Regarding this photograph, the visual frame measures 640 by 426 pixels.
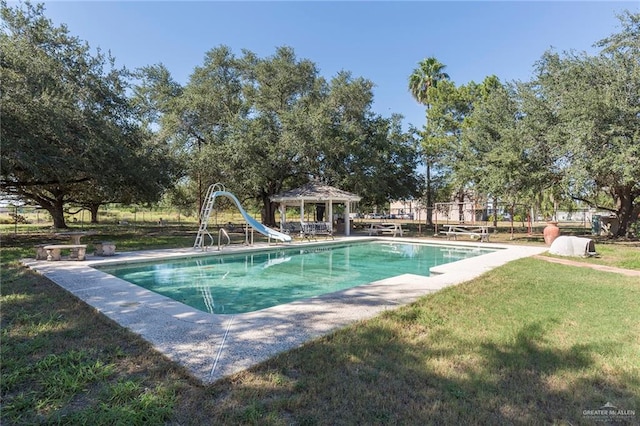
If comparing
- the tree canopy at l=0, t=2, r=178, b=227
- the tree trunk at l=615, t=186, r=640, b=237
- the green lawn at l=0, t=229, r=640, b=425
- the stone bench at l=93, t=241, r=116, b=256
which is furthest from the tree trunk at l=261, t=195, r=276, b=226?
the tree trunk at l=615, t=186, r=640, b=237

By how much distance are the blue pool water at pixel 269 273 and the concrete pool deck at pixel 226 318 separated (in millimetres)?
1094

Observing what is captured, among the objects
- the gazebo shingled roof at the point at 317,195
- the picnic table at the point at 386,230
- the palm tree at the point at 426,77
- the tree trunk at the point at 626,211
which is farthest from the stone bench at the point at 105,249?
the palm tree at the point at 426,77

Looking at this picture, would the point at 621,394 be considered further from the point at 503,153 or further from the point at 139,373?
the point at 503,153

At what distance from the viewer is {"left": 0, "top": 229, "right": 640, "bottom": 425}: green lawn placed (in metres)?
2.42

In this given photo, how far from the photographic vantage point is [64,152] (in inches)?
470

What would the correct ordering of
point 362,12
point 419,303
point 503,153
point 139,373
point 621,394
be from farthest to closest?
point 503,153, point 362,12, point 419,303, point 139,373, point 621,394

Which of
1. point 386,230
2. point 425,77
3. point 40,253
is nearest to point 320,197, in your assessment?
point 386,230

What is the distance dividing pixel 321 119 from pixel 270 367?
1803cm

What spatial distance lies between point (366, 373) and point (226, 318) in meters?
2.23

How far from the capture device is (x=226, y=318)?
14.9ft

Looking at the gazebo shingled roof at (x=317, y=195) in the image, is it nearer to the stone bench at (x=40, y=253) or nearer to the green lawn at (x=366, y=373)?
the stone bench at (x=40, y=253)

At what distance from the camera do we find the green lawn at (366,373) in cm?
242

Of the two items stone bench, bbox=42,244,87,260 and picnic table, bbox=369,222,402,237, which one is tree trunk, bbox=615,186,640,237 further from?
stone bench, bbox=42,244,87,260

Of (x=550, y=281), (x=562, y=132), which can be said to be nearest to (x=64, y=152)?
(x=550, y=281)
